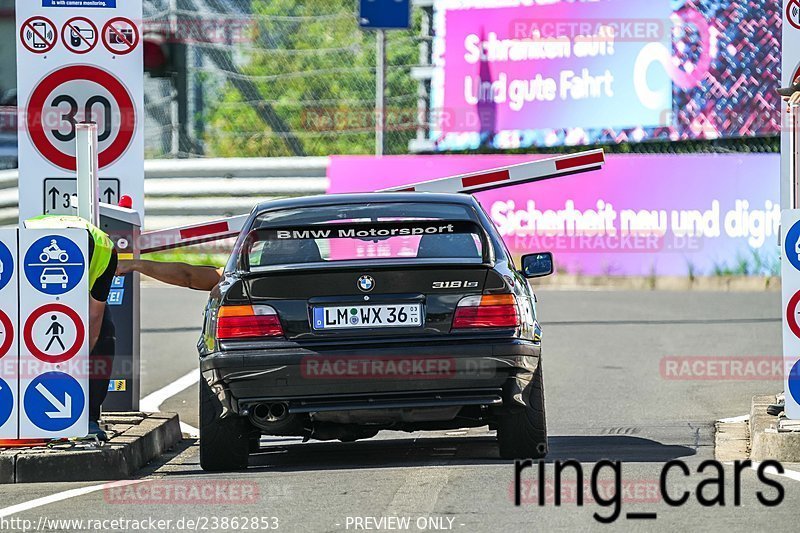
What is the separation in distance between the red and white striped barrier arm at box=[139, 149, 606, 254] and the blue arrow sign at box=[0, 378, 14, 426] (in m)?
1.98

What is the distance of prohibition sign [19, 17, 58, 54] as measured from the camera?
34.4 ft

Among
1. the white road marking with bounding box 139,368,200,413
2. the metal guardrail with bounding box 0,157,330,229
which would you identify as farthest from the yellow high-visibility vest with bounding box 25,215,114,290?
the metal guardrail with bounding box 0,157,330,229

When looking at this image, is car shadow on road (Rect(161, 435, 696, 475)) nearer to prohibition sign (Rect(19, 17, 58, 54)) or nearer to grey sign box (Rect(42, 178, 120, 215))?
grey sign box (Rect(42, 178, 120, 215))

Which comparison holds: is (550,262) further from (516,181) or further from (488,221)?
(516,181)

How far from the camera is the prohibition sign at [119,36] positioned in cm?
1046

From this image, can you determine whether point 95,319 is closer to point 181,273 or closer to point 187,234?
point 181,273

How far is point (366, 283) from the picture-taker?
26.8 ft

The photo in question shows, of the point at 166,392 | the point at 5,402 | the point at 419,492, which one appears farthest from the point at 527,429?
the point at 166,392

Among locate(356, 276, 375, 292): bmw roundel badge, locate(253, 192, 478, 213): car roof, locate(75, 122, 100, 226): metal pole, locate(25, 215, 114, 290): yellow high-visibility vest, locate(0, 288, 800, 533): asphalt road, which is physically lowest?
locate(0, 288, 800, 533): asphalt road

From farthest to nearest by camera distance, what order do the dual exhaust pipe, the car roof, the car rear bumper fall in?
1. the car roof
2. the dual exhaust pipe
3. the car rear bumper

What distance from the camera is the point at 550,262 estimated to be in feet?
30.8

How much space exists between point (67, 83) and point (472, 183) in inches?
101

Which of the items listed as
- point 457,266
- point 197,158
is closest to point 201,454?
point 457,266

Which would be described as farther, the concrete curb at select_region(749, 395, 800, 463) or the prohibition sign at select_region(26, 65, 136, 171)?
the prohibition sign at select_region(26, 65, 136, 171)
